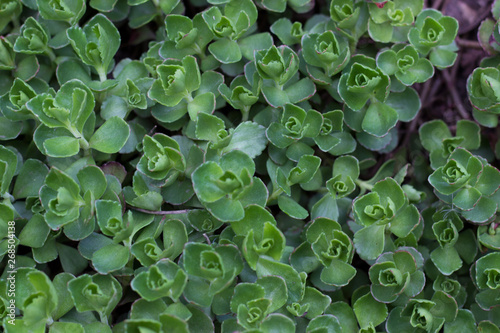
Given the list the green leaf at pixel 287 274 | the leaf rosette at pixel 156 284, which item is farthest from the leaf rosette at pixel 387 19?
the leaf rosette at pixel 156 284

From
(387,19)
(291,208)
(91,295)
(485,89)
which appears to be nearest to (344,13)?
(387,19)

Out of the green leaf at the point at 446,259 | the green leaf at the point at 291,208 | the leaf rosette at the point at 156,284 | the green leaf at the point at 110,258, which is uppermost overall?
the leaf rosette at the point at 156,284

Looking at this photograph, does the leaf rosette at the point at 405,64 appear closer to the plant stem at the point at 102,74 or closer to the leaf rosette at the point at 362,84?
the leaf rosette at the point at 362,84

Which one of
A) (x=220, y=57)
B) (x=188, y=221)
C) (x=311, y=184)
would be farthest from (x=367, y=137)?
(x=188, y=221)

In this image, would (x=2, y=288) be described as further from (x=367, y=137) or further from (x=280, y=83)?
(x=367, y=137)

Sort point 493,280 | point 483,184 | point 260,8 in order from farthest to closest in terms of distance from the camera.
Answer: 1. point 260,8
2. point 483,184
3. point 493,280

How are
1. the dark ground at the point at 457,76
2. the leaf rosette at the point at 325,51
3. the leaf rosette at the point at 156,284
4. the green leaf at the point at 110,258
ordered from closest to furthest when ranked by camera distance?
the leaf rosette at the point at 156,284 → the green leaf at the point at 110,258 → the leaf rosette at the point at 325,51 → the dark ground at the point at 457,76

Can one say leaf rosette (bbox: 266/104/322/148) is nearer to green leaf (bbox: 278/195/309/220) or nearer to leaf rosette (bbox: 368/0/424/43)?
green leaf (bbox: 278/195/309/220)

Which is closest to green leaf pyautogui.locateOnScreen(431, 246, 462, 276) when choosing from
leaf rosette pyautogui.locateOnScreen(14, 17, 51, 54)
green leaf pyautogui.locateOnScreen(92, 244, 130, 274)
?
green leaf pyautogui.locateOnScreen(92, 244, 130, 274)
